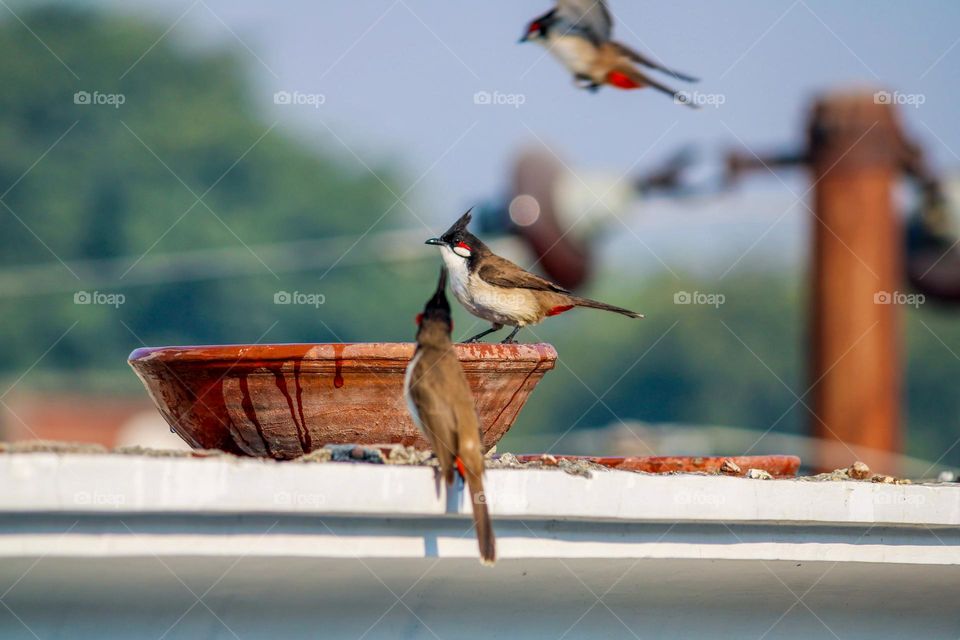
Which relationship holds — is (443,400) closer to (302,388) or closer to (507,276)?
(302,388)

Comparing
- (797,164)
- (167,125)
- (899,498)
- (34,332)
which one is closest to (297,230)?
(167,125)

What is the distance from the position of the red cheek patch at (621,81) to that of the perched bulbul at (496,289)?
937 mm

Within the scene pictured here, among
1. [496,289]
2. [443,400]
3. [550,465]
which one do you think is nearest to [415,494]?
[443,400]

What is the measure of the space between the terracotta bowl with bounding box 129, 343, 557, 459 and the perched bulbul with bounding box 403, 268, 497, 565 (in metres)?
0.17

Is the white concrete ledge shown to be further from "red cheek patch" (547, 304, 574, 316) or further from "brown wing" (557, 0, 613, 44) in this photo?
"brown wing" (557, 0, 613, 44)

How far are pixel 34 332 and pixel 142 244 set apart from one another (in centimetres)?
478

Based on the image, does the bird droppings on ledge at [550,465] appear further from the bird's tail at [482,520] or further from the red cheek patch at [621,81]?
the red cheek patch at [621,81]

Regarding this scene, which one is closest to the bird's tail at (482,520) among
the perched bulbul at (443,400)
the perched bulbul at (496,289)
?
the perched bulbul at (443,400)

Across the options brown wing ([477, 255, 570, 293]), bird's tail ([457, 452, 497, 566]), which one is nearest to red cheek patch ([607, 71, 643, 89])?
brown wing ([477, 255, 570, 293])

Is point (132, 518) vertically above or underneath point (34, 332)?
above

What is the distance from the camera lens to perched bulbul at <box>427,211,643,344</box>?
538cm

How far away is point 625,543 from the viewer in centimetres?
263

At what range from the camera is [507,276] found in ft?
17.9

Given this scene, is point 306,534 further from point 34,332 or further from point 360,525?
point 34,332
